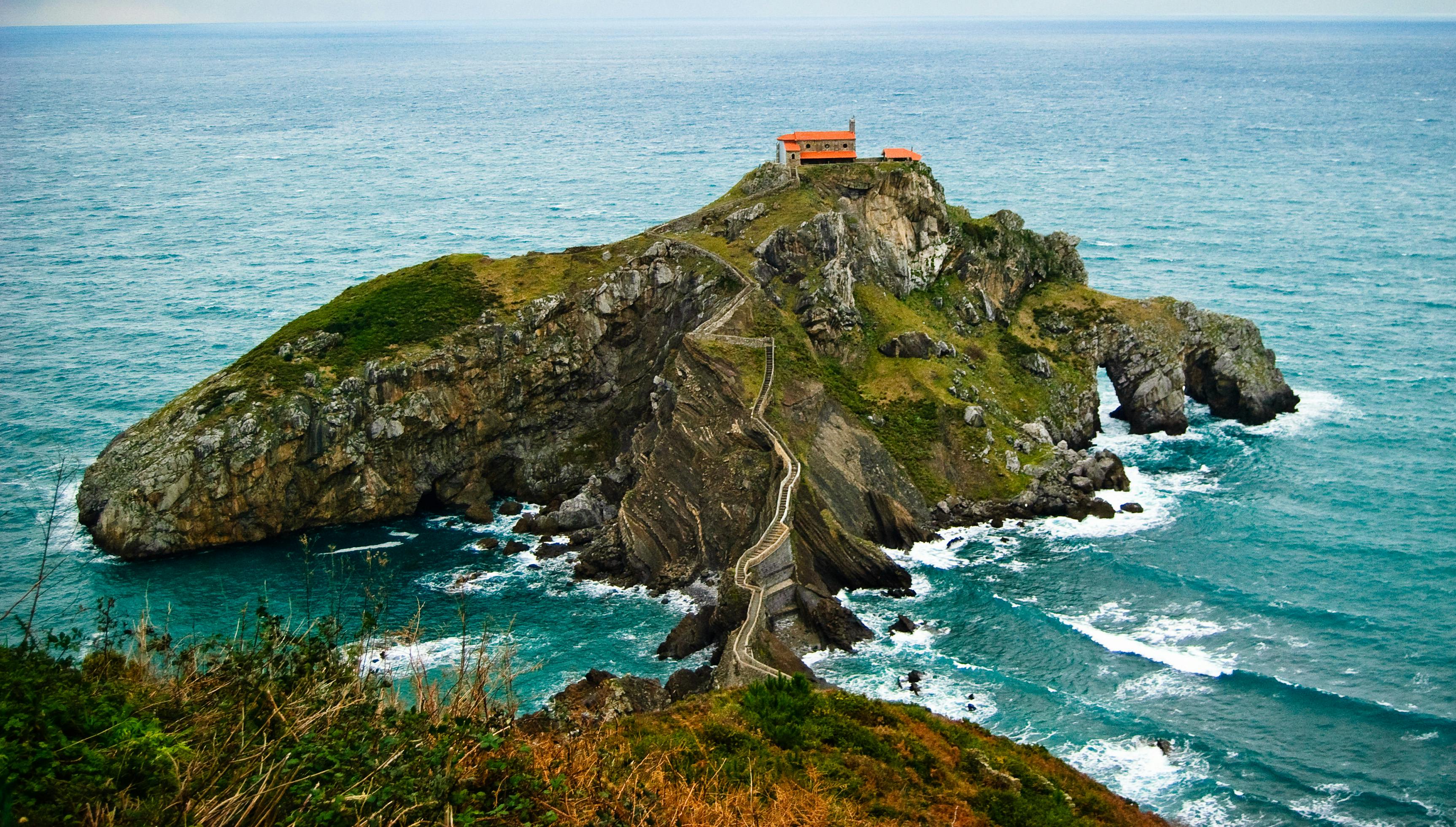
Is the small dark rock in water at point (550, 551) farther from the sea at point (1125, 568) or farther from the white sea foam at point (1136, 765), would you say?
the white sea foam at point (1136, 765)

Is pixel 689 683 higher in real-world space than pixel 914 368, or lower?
lower

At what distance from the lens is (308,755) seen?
64.0 ft

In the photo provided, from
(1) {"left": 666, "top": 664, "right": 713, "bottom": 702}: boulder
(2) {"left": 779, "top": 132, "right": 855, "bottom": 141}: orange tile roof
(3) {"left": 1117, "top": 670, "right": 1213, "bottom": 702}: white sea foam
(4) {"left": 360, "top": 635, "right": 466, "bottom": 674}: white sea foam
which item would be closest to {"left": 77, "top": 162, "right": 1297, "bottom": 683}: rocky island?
(1) {"left": 666, "top": 664, "right": 713, "bottom": 702}: boulder

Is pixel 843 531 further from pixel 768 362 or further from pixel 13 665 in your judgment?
pixel 13 665

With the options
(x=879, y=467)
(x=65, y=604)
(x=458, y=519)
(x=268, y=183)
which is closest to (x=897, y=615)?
(x=879, y=467)

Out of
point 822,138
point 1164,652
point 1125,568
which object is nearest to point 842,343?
point 822,138

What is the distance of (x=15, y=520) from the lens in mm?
77688

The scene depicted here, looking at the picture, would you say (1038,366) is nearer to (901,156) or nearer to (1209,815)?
(901,156)

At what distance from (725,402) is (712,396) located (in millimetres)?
1103

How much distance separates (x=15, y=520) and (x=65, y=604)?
15.5 metres

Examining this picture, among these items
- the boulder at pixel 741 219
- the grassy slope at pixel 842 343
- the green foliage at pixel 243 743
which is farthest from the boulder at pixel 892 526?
the green foliage at pixel 243 743

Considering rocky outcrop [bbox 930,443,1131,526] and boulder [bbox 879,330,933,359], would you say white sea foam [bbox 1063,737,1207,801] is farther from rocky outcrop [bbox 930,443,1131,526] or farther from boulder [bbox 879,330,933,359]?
boulder [bbox 879,330,933,359]

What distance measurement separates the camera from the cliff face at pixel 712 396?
74.6 meters

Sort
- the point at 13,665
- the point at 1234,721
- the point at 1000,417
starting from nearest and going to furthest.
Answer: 1. the point at 13,665
2. the point at 1234,721
3. the point at 1000,417
